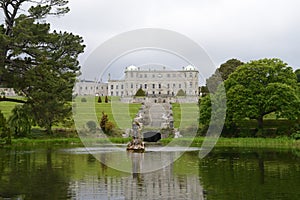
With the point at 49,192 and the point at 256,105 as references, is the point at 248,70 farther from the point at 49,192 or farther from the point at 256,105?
the point at 49,192

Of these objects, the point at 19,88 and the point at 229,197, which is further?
the point at 19,88

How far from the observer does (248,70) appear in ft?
135

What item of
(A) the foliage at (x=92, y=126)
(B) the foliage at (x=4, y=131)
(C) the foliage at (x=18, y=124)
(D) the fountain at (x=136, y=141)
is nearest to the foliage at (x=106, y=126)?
(A) the foliage at (x=92, y=126)

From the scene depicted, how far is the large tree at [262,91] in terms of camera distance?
125ft

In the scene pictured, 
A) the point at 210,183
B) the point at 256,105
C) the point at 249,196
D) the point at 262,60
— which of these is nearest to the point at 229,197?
the point at 249,196

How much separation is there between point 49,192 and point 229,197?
4809 millimetres

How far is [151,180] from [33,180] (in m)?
3.84

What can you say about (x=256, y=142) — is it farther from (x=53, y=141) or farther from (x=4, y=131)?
(x=4, y=131)

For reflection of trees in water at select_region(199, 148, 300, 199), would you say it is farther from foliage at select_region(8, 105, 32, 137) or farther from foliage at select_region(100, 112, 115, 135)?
foliage at select_region(100, 112, 115, 135)

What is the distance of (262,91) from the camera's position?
39.4m

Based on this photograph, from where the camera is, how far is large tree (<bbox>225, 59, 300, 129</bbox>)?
38.1 metres

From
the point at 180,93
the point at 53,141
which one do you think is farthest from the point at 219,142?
the point at 180,93

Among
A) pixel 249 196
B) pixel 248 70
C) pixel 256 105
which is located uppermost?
pixel 248 70

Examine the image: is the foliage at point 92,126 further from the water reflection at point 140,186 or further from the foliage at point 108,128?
the water reflection at point 140,186
